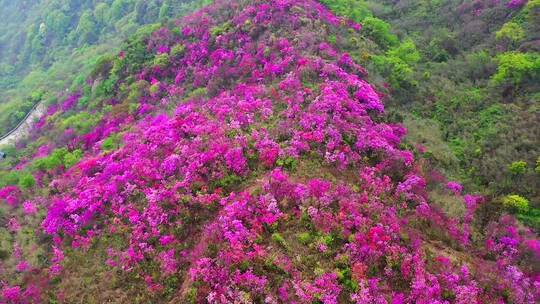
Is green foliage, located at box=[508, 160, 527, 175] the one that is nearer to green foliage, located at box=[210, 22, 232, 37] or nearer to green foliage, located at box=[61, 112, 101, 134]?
green foliage, located at box=[210, 22, 232, 37]

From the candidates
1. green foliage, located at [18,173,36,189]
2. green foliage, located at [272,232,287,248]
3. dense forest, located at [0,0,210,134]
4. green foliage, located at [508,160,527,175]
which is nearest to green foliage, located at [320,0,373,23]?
green foliage, located at [508,160,527,175]

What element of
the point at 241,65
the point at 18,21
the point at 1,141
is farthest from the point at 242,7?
the point at 18,21

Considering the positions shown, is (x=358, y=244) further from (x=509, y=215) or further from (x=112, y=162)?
(x=112, y=162)

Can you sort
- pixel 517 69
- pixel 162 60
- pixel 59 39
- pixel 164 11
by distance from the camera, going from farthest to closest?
pixel 59 39
pixel 164 11
pixel 162 60
pixel 517 69

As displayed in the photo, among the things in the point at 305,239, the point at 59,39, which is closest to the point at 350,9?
the point at 305,239

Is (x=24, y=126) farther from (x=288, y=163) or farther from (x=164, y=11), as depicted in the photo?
(x=288, y=163)

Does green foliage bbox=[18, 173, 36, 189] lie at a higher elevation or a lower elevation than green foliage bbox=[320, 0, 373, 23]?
higher

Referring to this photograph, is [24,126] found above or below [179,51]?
below
